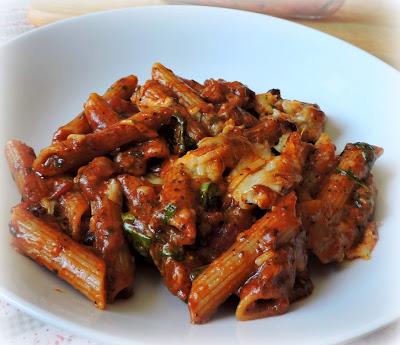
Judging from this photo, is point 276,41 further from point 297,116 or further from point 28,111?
point 28,111

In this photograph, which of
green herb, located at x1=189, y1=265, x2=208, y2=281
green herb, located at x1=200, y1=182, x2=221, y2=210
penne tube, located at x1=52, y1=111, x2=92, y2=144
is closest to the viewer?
green herb, located at x1=189, y1=265, x2=208, y2=281

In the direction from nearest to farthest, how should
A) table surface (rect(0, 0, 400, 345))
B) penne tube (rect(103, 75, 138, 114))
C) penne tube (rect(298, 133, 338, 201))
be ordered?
penne tube (rect(298, 133, 338, 201)) < penne tube (rect(103, 75, 138, 114)) < table surface (rect(0, 0, 400, 345))

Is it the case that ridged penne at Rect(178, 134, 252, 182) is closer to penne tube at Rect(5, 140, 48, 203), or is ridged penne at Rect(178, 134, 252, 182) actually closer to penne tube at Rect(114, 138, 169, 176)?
penne tube at Rect(114, 138, 169, 176)

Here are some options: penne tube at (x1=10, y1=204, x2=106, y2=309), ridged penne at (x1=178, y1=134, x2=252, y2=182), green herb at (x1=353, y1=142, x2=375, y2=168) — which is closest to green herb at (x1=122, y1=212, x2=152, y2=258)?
penne tube at (x1=10, y1=204, x2=106, y2=309)

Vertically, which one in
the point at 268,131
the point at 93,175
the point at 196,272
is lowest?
the point at 196,272

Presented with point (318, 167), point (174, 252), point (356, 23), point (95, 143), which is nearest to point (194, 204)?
point (174, 252)

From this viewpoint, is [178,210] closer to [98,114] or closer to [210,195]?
[210,195]

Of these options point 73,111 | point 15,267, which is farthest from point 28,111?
point 15,267
